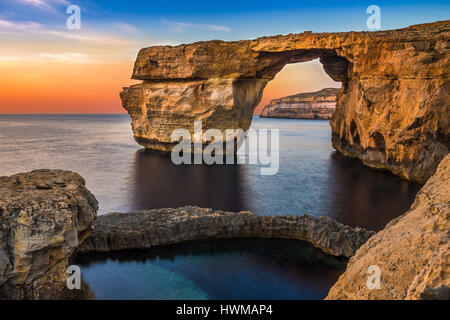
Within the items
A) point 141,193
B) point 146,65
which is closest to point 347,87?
point 146,65

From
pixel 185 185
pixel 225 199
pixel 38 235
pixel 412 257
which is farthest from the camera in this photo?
pixel 185 185

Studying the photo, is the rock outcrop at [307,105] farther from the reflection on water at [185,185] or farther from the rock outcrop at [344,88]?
the reflection on water at [185,185]

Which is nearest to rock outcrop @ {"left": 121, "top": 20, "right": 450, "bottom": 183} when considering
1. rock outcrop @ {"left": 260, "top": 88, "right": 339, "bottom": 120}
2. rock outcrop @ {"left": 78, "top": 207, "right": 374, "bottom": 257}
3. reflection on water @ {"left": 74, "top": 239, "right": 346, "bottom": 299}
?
rock outcrop @ {"left": 78, "top": 207, "right": 374, "bottom": 257}

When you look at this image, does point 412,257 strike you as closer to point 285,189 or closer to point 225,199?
point 225,199

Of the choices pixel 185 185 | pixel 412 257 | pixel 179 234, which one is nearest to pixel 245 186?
pixel 185 185

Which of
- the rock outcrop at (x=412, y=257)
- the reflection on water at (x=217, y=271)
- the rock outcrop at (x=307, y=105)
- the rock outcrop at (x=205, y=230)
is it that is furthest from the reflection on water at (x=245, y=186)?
the rock outcrop at (x=307, y=105)

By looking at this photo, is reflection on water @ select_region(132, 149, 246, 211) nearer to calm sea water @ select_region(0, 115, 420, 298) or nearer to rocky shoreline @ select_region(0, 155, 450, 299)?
calm sea water @ select_region(0, 115, 420, 298)
